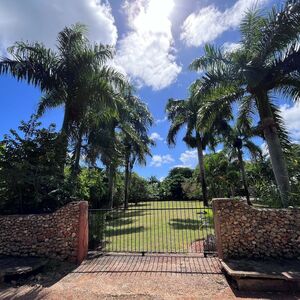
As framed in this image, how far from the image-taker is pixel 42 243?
7.79 meters

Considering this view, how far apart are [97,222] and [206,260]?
3899 millimetres

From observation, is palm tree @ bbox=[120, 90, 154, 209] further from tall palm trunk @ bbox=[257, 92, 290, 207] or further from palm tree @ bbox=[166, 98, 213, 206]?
tall palm trunk @ bbox=[257, 92, 290, 207]

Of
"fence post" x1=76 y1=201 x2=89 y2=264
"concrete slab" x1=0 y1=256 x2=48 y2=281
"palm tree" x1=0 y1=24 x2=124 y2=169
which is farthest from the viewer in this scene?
"palm tree" x1=0 y1=24 x2=124 y2=169

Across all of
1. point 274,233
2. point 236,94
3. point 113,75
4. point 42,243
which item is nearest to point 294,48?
point 236,94

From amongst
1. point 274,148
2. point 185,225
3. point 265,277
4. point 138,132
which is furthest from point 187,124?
point 265,277

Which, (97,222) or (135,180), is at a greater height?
(135,180)

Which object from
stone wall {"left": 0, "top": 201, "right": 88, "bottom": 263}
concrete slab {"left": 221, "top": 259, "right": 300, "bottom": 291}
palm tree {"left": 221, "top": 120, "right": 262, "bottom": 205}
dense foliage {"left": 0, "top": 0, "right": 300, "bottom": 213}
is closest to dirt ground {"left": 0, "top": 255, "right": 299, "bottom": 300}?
concrete slab {"left": 221, "top": 259, "right": 300, "bottom": 291}

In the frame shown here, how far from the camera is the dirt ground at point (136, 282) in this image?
17.9 feet

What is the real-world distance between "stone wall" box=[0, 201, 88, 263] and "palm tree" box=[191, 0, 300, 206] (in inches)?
244

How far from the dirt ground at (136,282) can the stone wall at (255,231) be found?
0.72 metres

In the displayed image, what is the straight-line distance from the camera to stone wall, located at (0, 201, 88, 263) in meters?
7.70

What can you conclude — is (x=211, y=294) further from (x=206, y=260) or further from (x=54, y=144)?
(x=54, y=144)

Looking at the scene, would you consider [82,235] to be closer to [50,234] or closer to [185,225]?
[50,234]

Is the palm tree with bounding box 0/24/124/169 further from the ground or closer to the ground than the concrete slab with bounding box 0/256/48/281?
further from the ground
